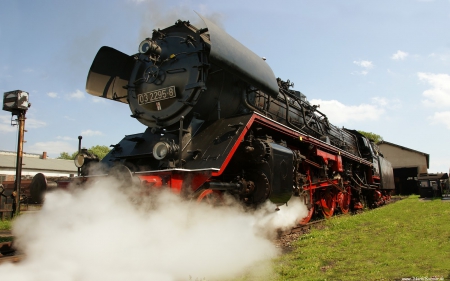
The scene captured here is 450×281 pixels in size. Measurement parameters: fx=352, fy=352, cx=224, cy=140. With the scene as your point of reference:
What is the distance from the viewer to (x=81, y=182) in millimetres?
5172

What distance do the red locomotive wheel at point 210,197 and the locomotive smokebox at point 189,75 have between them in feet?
3.87

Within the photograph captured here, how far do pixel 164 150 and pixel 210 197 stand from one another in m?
0.90

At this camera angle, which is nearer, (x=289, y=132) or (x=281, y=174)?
(x=281, y=174)

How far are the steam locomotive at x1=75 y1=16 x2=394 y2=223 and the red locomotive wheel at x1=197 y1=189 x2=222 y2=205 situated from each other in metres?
0.01

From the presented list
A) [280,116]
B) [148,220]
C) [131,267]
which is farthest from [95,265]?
[280,116]

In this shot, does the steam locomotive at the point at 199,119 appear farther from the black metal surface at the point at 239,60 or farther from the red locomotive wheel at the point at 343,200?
the red locomotive wheel at the point at 343,200

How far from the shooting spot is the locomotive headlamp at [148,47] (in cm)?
559

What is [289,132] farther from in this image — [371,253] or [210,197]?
[371,253]

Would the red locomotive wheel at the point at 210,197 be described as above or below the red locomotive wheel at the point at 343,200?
above

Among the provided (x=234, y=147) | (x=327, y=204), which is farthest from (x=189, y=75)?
(x=327, y=204)

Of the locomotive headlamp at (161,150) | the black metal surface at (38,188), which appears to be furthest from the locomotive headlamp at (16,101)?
the locomotive headlamp at (161,150)

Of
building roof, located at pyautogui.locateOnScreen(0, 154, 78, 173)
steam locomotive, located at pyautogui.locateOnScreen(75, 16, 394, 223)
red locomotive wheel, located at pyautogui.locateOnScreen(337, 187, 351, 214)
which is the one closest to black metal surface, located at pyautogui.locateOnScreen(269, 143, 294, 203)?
steam locomotive, located at pyautogui.locateOnScreen(75, 16, 394, 223)

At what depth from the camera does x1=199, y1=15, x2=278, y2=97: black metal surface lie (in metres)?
4.71

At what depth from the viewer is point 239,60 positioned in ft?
16.9
